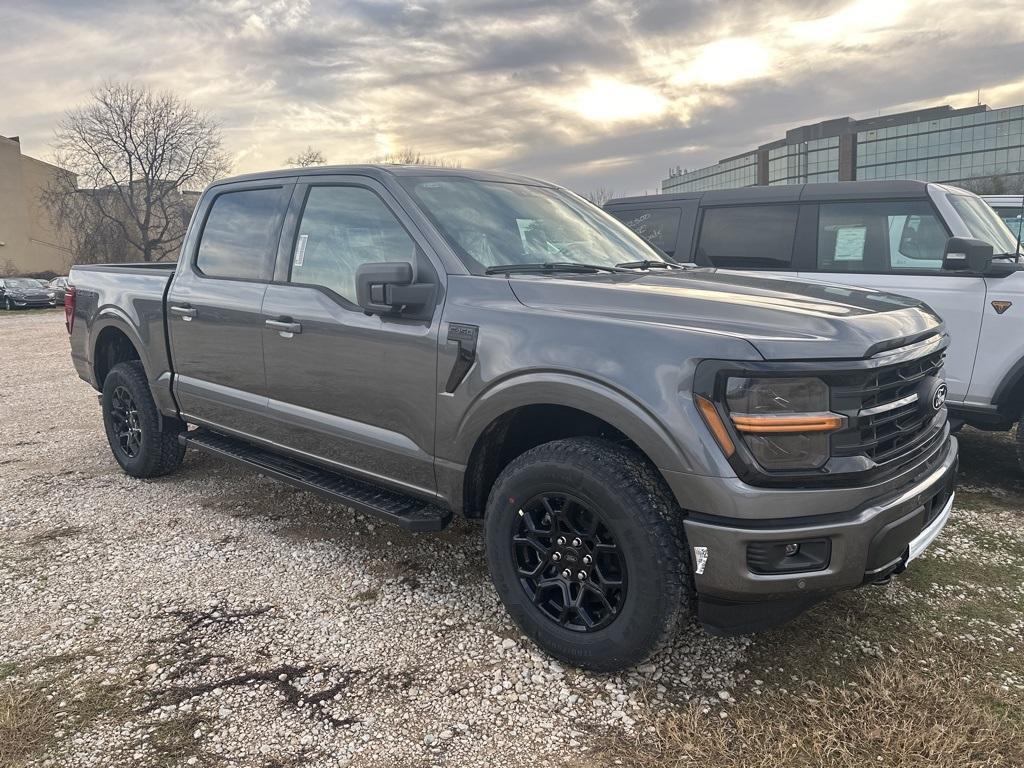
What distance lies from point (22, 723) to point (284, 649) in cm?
89

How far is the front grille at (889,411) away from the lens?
7.68 feet

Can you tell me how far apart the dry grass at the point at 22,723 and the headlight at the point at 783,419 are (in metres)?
2.50

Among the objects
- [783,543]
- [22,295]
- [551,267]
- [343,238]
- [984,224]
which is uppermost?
[984,224]

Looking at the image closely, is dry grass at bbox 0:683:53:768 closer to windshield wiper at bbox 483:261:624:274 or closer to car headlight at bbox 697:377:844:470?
windshield wiper at bbox 483:261:624:274

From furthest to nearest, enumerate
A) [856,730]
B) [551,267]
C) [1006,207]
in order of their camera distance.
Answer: [1006,207] → [551,267] → [856,730]

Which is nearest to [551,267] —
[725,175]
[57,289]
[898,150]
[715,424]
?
[715,424]

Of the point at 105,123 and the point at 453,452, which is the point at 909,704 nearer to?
the point at 453,452

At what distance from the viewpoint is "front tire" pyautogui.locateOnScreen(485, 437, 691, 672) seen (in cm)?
247

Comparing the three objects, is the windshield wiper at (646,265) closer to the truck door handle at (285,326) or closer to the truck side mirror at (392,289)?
the truck side mirror at (392,289)

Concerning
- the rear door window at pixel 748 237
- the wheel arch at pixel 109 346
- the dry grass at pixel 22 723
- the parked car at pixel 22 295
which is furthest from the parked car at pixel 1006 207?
the parked car at pixel 22 295

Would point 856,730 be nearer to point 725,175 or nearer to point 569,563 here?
point 569,563

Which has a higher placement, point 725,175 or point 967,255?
point 725,175

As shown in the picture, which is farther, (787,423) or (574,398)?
(574,398)

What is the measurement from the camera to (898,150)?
62375 millimetres
